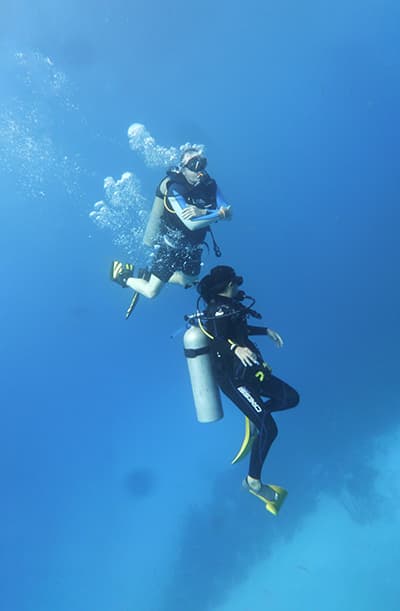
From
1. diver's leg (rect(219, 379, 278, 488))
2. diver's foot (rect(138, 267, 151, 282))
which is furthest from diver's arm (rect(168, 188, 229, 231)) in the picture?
diver's leg (rect(219, 379, 278, 488))

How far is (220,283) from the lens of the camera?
5.54m

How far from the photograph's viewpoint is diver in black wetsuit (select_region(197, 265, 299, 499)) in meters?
5.43

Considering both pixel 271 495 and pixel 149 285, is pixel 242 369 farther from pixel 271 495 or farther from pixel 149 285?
pixel 149 285

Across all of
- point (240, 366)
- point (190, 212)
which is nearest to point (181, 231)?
point (190, 212)

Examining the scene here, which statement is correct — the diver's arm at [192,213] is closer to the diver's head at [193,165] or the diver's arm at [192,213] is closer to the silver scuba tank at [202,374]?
the diver's head at [193,165]

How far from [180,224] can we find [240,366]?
2.86 m

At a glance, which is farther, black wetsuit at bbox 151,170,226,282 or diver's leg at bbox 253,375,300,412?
black wetsuit at bbox 151,170,226,282

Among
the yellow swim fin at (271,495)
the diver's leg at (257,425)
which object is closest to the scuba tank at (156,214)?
the diver's leg at (257,425)

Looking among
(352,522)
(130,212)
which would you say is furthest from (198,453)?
(130,212)

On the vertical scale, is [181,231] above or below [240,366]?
above

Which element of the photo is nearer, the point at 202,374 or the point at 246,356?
the point at 246,356

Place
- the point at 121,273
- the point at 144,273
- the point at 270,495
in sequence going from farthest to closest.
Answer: the point at 121,273, the point at 144,273, the point at 270,495

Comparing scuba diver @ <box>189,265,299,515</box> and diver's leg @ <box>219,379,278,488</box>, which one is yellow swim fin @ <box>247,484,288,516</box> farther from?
diver's leg @ <box>219,379,278,488</box>

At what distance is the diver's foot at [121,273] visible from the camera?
8.41 meters
